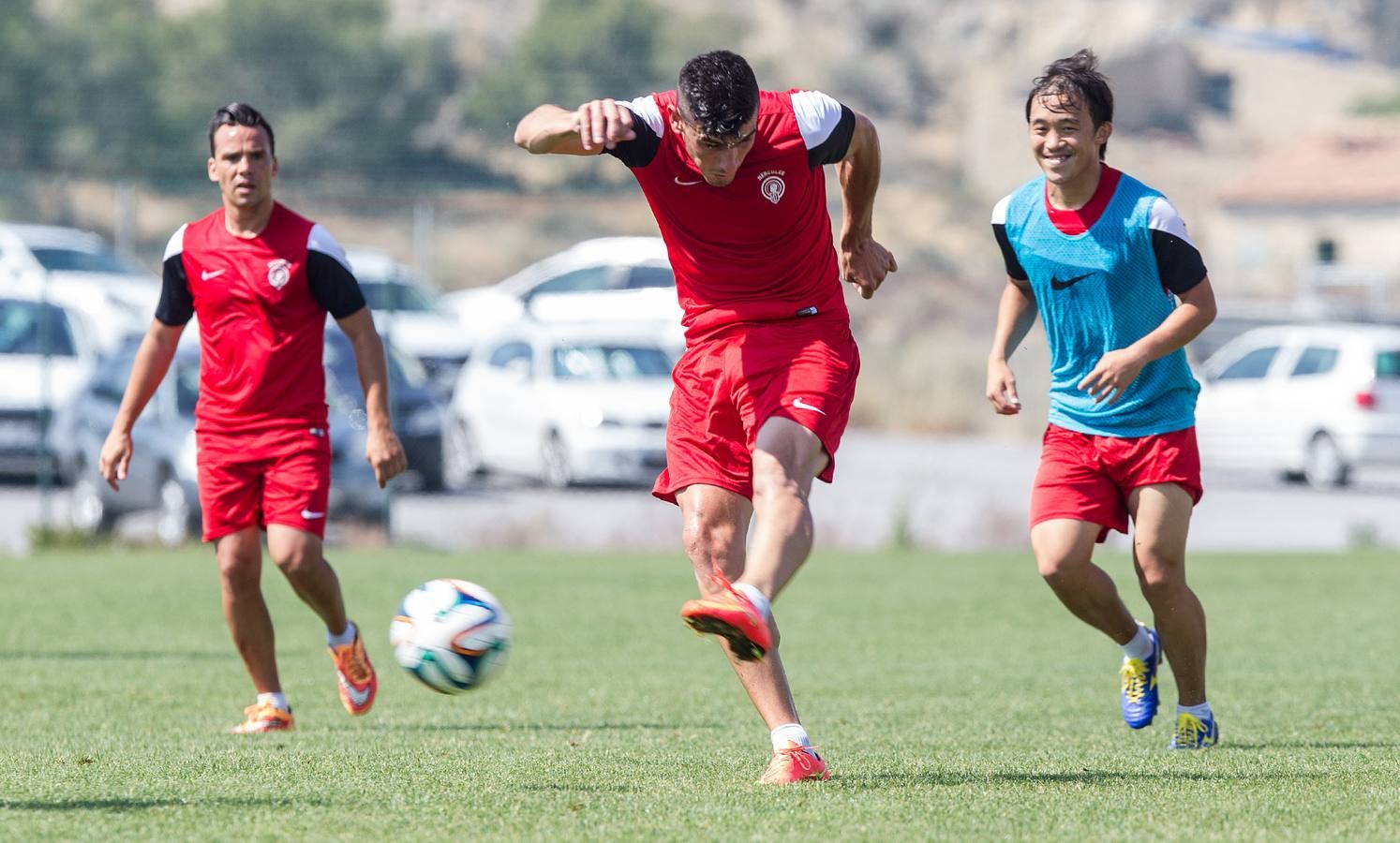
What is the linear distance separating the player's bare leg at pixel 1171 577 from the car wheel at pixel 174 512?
11.8 m

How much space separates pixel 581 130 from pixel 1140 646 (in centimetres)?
297

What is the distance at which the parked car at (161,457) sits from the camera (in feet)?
A: 55.3

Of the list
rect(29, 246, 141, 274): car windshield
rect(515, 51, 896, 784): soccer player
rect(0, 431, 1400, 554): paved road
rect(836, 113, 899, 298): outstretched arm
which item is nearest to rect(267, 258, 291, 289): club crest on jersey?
rect(515, 51, 896, 784): soccer player

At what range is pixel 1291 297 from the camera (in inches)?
1763

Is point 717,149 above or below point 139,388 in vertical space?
above

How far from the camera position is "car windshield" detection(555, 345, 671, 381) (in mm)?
20391

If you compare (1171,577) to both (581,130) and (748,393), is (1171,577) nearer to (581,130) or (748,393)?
(748,393)

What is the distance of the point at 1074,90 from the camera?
638cm

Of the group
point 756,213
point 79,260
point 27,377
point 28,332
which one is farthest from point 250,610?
point 79,260

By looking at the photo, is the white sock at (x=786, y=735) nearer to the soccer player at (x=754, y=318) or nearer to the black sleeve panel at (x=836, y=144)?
the soccer player at (x=754, y=318)

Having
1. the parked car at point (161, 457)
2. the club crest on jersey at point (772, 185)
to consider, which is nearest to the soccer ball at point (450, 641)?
the club crest on jersey at point (772, 185)

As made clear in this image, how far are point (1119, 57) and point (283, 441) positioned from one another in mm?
70047

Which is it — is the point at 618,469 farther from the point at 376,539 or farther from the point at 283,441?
the point at 283,441

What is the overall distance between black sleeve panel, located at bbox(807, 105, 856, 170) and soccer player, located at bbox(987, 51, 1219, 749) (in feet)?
2.44
